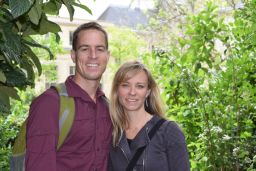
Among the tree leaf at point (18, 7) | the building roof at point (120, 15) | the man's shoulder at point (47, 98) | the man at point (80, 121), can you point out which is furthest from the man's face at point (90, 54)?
the building roof at point (120, 15)

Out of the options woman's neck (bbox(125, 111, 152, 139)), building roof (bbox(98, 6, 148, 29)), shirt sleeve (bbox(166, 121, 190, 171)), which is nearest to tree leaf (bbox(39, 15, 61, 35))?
woman's neck (bbox(125, 111, 152, 139))

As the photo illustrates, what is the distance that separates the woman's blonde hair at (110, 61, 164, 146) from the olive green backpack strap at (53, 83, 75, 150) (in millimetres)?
320

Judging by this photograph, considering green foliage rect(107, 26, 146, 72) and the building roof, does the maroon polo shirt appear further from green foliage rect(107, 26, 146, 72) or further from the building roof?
the building roof

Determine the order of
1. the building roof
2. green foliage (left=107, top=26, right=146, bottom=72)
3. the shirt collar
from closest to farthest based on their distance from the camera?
the shirt collar
green foliage (left=107, top=26, right=146, bottom=72)
the building roof

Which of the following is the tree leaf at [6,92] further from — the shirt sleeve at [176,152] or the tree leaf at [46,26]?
the shirt sleeve at [176,152]

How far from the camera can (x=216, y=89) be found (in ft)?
11.1

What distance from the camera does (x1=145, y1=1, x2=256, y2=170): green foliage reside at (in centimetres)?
325

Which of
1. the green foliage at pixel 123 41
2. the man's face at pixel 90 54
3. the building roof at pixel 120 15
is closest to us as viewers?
the man's face at pixel 90 54

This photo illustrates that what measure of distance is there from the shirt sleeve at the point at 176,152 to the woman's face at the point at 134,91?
0.25 meters

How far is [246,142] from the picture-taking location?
3.20m

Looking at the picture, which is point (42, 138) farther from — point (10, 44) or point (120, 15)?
point (120, 15)

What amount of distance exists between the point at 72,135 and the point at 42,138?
0.18 m

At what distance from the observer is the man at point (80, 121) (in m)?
1.86

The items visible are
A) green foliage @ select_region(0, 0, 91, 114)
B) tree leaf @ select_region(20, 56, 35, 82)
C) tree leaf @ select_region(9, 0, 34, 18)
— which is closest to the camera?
tree leaf @ select_region(9, 0, 34, 18)
